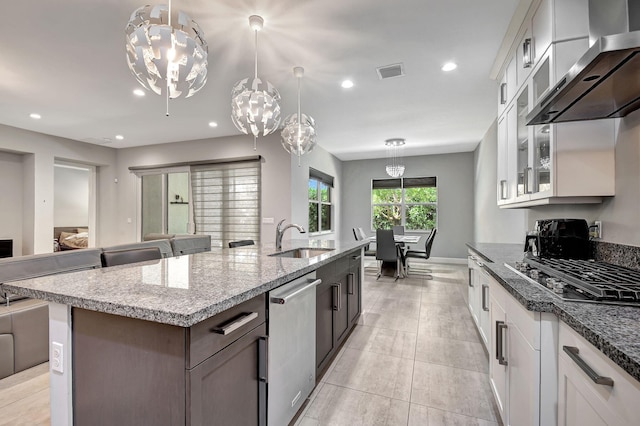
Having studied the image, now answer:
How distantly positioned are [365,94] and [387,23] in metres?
1.38

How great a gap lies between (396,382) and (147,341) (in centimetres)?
178

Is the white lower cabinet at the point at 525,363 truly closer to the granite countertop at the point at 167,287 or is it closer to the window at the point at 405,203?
the granite countertop at the point at 167,287

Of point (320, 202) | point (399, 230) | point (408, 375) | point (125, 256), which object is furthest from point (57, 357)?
point (399, 230)

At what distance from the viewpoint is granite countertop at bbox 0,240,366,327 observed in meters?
0.95

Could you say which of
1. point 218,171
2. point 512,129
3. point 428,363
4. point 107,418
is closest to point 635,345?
point 107,418

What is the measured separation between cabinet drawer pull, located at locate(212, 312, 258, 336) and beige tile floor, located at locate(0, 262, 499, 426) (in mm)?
946

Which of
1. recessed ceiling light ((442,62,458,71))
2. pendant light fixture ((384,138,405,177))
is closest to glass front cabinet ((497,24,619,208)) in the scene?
recessed ceiling light ((442,62,458,71))

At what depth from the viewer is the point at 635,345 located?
71 centimetres

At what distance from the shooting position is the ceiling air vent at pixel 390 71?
9.78 feet

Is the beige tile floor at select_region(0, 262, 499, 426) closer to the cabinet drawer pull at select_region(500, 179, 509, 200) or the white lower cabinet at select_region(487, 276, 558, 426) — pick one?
the white lower cabinet at select_region(487, 276, 558, 426)

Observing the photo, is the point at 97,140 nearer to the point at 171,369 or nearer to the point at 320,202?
the point at 320,202

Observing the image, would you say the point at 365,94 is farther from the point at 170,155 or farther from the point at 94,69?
the point at 170,155

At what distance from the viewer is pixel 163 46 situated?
1.50 meters

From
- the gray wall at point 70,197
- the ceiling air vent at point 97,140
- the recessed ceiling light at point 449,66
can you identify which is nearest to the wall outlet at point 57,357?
the recessed ceiling light at point 449,66
